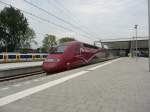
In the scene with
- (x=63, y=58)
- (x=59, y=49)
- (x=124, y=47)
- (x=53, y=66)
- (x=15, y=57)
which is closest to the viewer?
(x=53, y=66)

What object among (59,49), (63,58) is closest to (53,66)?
(63,58)

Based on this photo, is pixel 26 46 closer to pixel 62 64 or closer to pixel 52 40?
pixel 52 40

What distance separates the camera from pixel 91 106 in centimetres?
491

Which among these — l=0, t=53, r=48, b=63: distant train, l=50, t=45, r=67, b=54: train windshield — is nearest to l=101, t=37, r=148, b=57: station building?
l=0, t=53, r=48, b=63: distant train

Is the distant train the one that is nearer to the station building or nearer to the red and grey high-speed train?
the red and grey high-speed train

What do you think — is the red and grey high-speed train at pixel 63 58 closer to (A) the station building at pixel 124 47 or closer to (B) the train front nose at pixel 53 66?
(B) the train front nose at pixel 53 66

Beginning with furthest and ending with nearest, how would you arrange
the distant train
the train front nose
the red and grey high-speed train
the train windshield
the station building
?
1. the station building
2. the distant train
3. the train windshield
4. the red and grey high-speed train
5. the train front nose

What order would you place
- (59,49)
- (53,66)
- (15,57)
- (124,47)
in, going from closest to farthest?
(53,66) → (59,49) → (15,57) → (124,47)

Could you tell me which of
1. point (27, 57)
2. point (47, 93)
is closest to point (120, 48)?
point (27, 57)

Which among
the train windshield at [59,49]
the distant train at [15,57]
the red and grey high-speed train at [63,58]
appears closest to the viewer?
the red and grey high-speed train at [63,58]

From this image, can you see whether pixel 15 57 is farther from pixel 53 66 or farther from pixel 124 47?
pixel 124 47

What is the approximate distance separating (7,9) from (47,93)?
59.4 metres

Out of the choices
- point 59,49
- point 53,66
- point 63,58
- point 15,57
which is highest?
point 59,49

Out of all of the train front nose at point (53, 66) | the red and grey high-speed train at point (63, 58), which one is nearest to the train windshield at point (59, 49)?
the red and grey high-speed train at point (63, 58)
